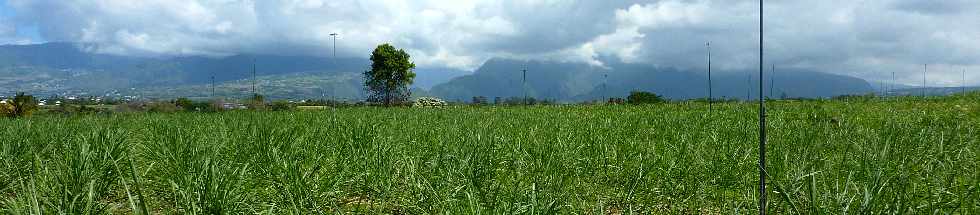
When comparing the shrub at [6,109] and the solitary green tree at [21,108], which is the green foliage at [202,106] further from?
the shrub at [6,109]

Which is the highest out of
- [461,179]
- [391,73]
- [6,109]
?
[391,73]

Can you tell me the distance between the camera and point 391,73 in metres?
48.8

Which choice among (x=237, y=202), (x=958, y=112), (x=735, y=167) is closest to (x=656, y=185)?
(x=735, y=167)

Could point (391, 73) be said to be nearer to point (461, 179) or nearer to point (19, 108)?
point (19, 108)

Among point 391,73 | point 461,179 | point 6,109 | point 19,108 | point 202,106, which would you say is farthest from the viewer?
point 391,73

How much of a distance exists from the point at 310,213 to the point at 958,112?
14498 mm

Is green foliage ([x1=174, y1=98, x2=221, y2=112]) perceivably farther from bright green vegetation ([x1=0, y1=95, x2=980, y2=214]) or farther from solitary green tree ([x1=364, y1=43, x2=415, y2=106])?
bright green vegetation ([x1=0, y1=95, x2=980, y2=214])

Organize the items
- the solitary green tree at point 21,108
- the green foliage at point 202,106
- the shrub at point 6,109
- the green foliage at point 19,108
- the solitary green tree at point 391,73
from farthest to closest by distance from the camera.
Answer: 1. the solitary green tree at point 391,73
2. the green foliage at point 202,106
3. the solitary green tree at point 21,108
4. the green foliage at point 19,108
5. the shrub at point 6,109

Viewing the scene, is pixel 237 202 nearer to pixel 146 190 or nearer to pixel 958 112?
pixel 146 190

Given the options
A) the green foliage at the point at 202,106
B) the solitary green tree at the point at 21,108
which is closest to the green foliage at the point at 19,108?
the solitary green tree at the point at 21,108

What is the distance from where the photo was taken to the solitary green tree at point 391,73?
4825 centimetres

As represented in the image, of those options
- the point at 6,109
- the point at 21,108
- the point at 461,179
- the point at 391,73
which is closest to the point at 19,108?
the point at 21,108

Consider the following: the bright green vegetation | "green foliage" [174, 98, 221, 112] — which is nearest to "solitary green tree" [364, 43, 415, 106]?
"green foliage" [174, 98, 221, 112]

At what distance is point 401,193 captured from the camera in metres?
3.76
